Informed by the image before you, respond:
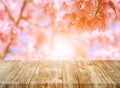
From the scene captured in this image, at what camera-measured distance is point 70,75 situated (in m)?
1.83

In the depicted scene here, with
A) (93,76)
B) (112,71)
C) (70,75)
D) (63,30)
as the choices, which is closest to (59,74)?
(70,75)

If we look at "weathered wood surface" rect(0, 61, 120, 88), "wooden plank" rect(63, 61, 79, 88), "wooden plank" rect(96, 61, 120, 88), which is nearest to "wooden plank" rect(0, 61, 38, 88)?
"weathered wood surface" rect(0, 61, 120, 88)

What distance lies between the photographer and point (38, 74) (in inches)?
73.3

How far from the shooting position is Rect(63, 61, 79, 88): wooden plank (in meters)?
1.63

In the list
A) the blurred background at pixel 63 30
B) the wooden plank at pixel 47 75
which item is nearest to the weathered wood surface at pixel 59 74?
the wooden plank at pixel 47 75

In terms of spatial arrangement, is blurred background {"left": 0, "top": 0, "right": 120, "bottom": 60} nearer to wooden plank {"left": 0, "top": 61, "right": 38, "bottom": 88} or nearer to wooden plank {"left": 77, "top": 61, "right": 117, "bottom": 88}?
wooden plank {"left": 77, "top": 61, "right": 117, "bottom": 88}

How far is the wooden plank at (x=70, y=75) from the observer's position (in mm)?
1633

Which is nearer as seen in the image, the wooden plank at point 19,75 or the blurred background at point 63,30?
the wooden plank at point 19,75

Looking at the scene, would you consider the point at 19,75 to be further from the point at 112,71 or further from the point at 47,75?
the point at 112,71

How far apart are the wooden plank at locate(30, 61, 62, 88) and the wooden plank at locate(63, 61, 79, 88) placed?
0.03 m

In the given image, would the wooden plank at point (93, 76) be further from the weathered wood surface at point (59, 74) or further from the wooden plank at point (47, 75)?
the wooden plank at point (47, 75)

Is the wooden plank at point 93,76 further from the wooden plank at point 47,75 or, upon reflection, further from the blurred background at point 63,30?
the blurred background at point 63,30

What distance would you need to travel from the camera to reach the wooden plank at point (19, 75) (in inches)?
Answer: 64.3

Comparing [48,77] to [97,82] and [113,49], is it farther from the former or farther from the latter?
[113,49]
